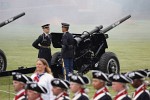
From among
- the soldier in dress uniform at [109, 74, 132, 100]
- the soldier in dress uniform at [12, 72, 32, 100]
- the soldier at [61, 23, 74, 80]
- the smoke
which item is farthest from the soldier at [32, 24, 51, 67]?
the smoke

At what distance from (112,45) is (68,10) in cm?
567

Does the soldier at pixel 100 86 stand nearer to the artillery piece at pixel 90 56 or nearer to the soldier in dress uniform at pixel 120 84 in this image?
the soldier in dress uniform at pixel 120 84

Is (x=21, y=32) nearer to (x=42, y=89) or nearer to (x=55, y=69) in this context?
(x=55, y=69)

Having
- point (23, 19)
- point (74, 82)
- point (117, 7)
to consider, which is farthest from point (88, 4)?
point (74, 82)

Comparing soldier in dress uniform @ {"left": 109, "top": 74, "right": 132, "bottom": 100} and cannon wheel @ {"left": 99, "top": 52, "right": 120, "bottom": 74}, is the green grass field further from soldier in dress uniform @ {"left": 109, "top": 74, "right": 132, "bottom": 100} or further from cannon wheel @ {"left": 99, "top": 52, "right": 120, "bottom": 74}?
soldier in dress uniform @ {"left": 109, "top": 74, "right": 132, "bottom": 100}

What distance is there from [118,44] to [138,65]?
10.4 metres

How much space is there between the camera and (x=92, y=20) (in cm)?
3431

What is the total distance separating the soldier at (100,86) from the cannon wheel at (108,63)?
6.41 metres

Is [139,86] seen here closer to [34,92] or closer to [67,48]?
[34,92]

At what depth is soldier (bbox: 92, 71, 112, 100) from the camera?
814cm

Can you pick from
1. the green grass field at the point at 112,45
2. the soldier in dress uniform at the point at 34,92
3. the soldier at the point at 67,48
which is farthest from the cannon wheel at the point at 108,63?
the soldier in dress uniform at the point at 34,92

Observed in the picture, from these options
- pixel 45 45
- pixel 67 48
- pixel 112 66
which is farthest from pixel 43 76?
pixel 112 66

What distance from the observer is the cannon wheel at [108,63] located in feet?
48.5

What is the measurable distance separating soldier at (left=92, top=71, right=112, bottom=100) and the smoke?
23.2m
